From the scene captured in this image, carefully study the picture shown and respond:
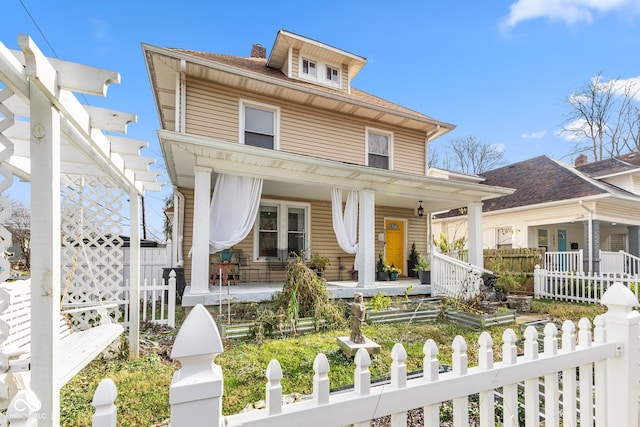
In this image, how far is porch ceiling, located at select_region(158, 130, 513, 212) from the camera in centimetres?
583

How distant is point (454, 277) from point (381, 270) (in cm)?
243

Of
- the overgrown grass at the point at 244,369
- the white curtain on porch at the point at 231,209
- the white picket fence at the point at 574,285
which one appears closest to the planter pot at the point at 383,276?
the overgrown grass at the point at 244,369

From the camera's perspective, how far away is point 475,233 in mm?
9141

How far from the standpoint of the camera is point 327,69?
34.6ft

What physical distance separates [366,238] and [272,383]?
6432 mm

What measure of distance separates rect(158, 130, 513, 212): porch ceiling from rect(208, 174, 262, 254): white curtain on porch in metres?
0.28

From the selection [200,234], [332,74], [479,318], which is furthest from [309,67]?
[479,318]

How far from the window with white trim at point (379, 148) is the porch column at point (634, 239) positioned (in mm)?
11073

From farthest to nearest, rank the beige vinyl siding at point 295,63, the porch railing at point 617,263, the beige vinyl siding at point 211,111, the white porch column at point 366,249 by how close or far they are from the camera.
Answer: the porch railing at point 617,263 → the beige vinyl siding at point 295,63 → the beige vinyl siding at point 211,111 → the white porch column at point 366,249

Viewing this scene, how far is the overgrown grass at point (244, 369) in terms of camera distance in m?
2.96

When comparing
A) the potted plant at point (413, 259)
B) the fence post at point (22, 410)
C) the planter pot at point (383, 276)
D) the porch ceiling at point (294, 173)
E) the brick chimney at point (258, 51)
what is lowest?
the planter pot at point (383, 276)

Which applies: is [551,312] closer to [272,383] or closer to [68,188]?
[272,383]

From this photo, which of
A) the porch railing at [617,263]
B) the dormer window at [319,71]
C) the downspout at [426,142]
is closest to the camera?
the dormer window at [319,71]

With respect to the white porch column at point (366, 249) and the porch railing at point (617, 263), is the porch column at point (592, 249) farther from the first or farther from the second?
Result: the white porch column at point (366, 249)
